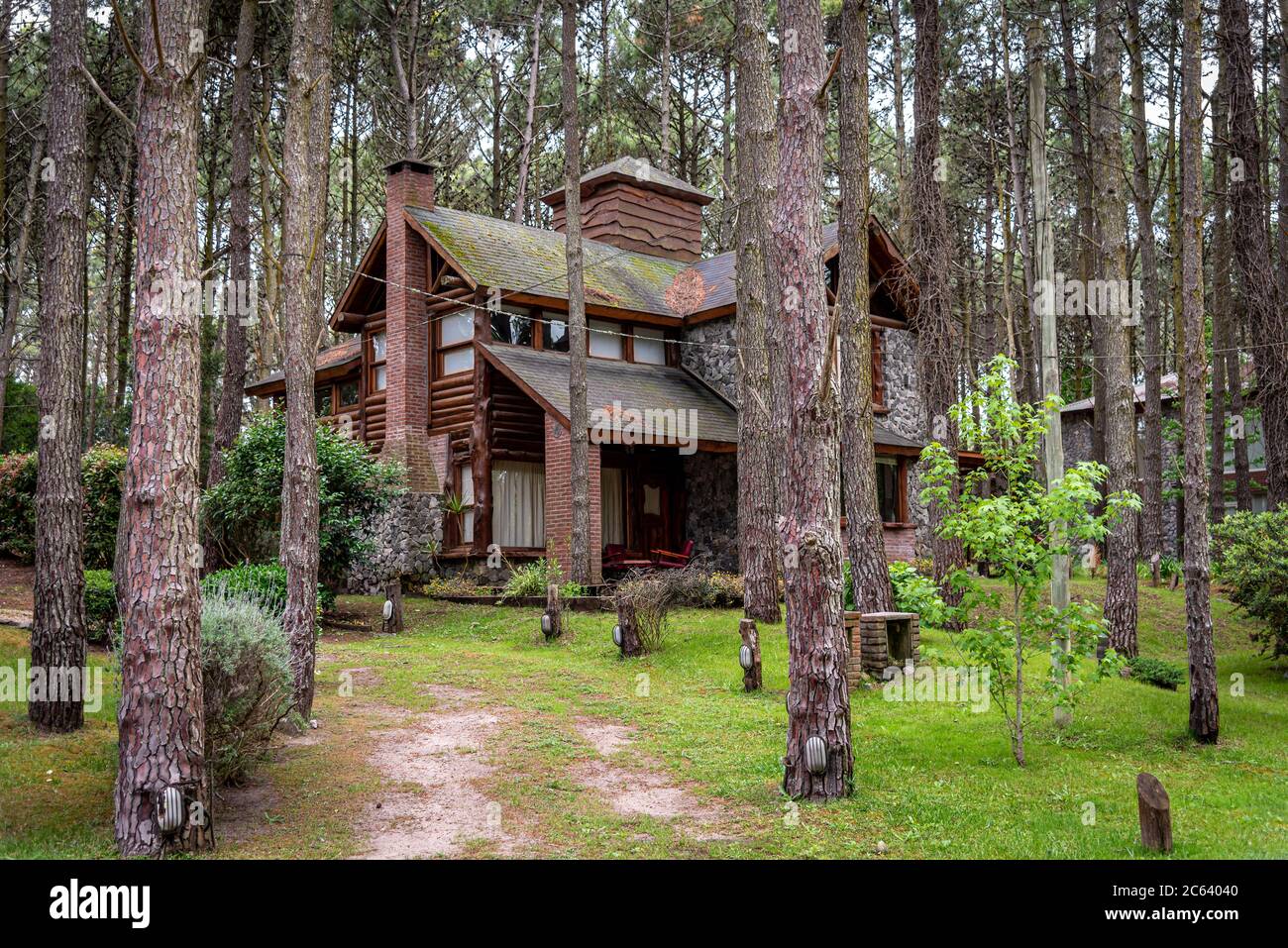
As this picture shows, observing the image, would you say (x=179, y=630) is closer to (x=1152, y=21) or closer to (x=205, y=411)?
(x=1152, y=21)

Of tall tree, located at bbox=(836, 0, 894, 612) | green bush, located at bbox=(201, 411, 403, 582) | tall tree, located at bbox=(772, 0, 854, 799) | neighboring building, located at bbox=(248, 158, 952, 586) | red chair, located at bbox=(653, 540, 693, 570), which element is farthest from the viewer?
neighboring building, located at bbox=(248, 158, 952, 586)

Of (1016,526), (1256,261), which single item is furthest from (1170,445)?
(1016,526)

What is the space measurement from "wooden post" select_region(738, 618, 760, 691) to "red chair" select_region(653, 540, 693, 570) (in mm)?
8596

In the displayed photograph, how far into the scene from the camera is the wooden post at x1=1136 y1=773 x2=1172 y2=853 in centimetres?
595

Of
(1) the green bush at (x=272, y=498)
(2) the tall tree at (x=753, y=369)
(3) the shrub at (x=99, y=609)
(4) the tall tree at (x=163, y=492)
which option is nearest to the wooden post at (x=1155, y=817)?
(4) the tall tree at (x=163, y=492)

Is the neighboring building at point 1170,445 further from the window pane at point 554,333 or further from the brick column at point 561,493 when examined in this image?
the brick column at point 561,493

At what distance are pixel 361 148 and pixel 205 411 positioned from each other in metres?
10.5

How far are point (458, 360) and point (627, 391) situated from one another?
12.5 ft

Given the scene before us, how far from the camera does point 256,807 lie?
7.18 meters

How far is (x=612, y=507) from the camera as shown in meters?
22.4

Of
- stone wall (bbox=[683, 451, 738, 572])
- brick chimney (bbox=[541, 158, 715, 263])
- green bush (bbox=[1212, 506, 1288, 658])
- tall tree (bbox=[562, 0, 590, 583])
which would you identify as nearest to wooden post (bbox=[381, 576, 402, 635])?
tall tree (bbox=[562, 0, 590, 583])

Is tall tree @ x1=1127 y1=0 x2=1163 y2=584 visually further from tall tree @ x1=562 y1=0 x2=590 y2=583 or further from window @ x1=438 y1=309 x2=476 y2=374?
window @ x1=438 y1=309 x2=476 y2=374
